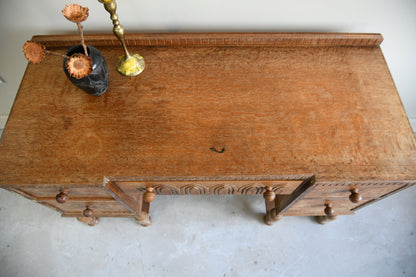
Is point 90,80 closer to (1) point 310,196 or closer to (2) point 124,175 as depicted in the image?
(2) point 124,175

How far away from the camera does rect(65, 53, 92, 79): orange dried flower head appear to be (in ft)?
1.97

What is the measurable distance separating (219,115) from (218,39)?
11.4 inches

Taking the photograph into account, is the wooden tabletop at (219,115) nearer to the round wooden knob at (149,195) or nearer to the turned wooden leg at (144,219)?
the round wooden knob at (149,195)

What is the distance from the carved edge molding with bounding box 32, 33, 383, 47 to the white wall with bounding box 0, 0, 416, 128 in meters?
0.08

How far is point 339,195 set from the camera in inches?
33.6

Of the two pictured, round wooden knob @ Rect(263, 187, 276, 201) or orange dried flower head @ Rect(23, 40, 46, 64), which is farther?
round wooden knob @ Rect(263, 187, 276, 201)

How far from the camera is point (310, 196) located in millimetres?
856

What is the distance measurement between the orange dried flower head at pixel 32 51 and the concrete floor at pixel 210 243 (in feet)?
2.97

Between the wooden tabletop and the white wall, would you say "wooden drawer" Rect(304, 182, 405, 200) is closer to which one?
the wooden tabletop

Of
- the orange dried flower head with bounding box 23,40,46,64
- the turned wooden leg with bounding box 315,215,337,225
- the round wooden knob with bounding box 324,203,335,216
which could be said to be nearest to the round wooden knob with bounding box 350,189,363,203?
the round wooden knob with bounding box 324,203,335,216

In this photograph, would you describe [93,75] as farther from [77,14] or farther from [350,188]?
[350,188]

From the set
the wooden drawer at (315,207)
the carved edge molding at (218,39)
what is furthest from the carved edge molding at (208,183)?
the carved edge molding at (218,39)

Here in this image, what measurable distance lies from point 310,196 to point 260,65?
20.0 inches

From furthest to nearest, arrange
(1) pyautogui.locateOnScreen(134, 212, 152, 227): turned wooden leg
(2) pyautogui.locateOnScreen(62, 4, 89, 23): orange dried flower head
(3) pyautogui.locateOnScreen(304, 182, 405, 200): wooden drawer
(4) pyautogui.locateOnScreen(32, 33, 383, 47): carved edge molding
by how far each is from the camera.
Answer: (1) pyautogui.locateOnScreen(134, 212, 152, 227): turned wooden leg < (4) pyautogui.locateOnScreen(32, 33, 383, 47): carved edge molding < (3) pyautogui.locateOnScreen(304, 182, 405, 200): wooden drawer < (2) pyautogui.locateOnScreen(62, 4, 89, 23): orange dried flower head
